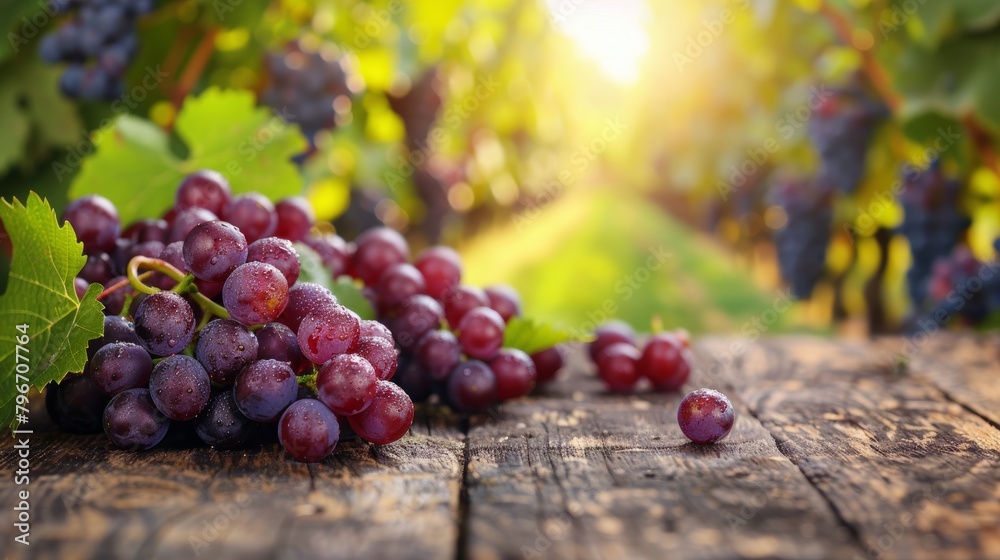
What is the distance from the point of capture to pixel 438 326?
4.40 feet

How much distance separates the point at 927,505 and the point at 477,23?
8.86ft

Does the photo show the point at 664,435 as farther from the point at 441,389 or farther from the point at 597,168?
the point at 597,168

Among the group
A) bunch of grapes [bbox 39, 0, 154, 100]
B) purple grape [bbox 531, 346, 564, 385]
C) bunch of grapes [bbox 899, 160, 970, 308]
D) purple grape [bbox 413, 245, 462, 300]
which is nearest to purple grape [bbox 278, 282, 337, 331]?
purple grape [bbox 413, 245, 462, 300]

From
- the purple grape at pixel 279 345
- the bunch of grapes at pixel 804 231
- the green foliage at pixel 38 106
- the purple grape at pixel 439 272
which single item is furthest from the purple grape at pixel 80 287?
the bunch of grapes at pixel 804 231

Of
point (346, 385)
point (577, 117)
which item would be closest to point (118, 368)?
point (346, 385)

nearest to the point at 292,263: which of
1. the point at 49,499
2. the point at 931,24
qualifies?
the point at 49,499

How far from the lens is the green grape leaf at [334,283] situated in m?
1.23

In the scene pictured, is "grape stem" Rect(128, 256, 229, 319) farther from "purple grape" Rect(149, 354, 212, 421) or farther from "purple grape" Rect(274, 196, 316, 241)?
"purple grape" Rect(274, 196, 316, 241)

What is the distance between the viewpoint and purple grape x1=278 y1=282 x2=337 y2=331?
1048mm

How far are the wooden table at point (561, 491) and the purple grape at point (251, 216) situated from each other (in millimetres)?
337

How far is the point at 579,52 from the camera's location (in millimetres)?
4023

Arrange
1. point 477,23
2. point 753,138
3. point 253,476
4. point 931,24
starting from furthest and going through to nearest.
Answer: point 753,138, point 477,23, point 931,24, point 253,476

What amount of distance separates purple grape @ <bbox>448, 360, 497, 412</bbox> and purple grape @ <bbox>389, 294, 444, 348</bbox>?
83 millimetres

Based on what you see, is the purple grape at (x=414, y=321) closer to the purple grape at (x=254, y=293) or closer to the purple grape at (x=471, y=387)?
the purple grape at (x=471, y=387)
